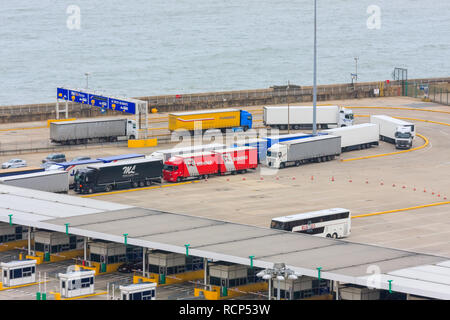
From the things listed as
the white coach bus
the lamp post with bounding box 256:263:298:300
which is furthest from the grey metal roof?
the white coach bus

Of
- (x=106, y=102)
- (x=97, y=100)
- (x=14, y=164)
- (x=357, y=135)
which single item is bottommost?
(x=14, y=164)

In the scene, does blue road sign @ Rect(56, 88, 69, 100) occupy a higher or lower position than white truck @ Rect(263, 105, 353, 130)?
higher

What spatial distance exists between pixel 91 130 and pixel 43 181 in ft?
91.3

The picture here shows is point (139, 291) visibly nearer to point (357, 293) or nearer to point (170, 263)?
point (170, 263)

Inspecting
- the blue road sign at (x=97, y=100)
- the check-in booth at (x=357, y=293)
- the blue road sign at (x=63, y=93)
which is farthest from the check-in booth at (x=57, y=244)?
the blue road sign at (x=63, y=93)

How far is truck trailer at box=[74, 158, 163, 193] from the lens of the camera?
95.5m

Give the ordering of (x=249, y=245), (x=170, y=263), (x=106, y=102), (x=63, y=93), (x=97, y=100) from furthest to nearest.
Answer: (x=63, y=93)
(x=97, y=100)
(x=106, y=102)
(x=170, y=263)
(x=249, y=245)

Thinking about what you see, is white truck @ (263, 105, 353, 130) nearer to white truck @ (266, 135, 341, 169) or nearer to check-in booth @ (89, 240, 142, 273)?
white truck @ (266, 135, 341, 169)

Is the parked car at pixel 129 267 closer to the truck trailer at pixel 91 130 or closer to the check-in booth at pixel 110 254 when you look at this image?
the check-in booth at pixel 110 254

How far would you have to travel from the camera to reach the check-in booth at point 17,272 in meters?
63.4

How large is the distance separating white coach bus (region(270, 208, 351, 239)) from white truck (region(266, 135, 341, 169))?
28.5 meters

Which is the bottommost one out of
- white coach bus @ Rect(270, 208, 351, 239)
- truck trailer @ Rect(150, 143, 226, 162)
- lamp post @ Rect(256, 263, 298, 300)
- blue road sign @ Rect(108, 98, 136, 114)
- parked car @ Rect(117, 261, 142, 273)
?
parked car @ Rect(117, 261, 142, 273)

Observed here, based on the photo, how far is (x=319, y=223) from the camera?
252 feet

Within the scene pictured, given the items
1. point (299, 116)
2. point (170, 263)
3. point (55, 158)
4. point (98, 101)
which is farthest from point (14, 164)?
point (170, 263)
